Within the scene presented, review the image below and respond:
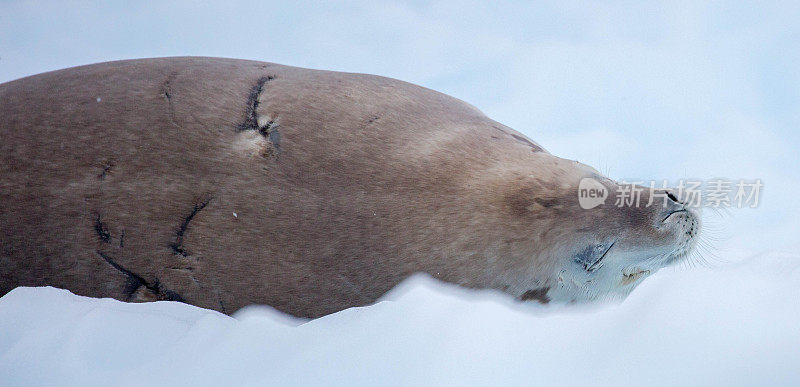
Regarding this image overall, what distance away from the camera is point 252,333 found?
80.3 inches

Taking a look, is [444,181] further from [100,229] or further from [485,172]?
[100,229]

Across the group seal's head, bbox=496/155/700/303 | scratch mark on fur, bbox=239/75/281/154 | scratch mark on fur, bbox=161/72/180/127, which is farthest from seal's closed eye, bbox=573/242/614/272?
Answer: scratch mark on fur, bbox=161/72/180/127

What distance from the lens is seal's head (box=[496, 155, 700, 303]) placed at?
2242mm

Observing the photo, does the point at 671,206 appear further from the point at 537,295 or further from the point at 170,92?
the point at 170,92

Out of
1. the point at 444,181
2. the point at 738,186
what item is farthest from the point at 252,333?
the point at 738,186

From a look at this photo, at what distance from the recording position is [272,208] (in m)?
2.15

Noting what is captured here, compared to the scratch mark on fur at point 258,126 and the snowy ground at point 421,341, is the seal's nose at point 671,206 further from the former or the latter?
the scratch mark on fur at point 258,126

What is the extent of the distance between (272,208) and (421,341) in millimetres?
595

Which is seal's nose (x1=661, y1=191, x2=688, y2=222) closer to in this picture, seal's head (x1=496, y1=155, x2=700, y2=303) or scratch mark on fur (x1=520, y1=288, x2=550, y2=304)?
seal's head (x1=496, y1=155, x2=700, y2=303)

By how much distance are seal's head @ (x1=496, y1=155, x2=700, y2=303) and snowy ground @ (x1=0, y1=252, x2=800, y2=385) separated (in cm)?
12

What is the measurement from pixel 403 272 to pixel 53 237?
1.06 metres

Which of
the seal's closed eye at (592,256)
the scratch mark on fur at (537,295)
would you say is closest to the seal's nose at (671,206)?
the seal's closed eye at (592,256)

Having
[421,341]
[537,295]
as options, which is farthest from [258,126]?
[537,295]

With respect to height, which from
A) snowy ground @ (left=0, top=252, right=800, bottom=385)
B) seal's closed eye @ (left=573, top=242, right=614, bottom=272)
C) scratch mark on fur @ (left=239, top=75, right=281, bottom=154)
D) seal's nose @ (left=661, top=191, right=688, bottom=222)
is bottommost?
snowy ground @ (left=0, top=252, right=800, bottom=385)
